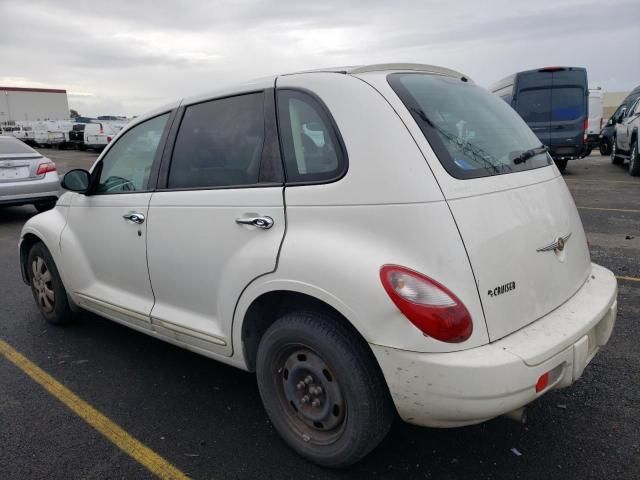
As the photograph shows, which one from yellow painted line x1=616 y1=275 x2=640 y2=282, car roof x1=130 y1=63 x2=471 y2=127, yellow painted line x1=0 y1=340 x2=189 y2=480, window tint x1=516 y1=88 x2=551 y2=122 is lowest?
yellow painted line x1=0 y1=340 x2=189 y2=480

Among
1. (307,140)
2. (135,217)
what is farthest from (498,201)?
(135,217)

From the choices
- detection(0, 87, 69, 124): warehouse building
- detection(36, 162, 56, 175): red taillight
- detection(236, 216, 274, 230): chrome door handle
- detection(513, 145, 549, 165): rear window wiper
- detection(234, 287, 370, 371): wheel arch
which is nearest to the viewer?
detection(234, 287, 370, 371): wheel arch

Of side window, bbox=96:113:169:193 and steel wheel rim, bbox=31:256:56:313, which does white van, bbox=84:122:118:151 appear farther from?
side window, bbox=96:113:169:193

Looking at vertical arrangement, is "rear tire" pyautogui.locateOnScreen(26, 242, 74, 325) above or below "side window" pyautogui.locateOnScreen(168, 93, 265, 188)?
below

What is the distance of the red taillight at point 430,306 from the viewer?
2.08 metres

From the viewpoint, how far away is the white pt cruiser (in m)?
2.12

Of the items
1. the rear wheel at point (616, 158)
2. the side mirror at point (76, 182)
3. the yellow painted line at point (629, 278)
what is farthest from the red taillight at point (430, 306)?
the rear wheel at point (616, 158)

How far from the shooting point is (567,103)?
44.3 ft

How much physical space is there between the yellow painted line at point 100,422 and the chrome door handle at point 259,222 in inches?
48.5

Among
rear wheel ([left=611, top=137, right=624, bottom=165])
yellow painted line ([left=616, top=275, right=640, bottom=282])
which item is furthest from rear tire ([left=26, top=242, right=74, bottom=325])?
rear wheel ([left=611, top=137, right=624, bottom=165])

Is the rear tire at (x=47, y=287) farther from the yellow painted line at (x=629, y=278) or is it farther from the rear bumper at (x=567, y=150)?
the rear bumper at (x=567, y=150)

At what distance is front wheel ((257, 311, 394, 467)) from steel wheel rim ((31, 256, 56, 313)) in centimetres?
248

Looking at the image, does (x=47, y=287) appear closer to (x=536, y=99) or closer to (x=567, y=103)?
(x=536, y=99)

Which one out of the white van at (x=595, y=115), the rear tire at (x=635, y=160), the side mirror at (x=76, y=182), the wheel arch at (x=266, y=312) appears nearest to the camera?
the wheel arch at (x=266, y=312)
